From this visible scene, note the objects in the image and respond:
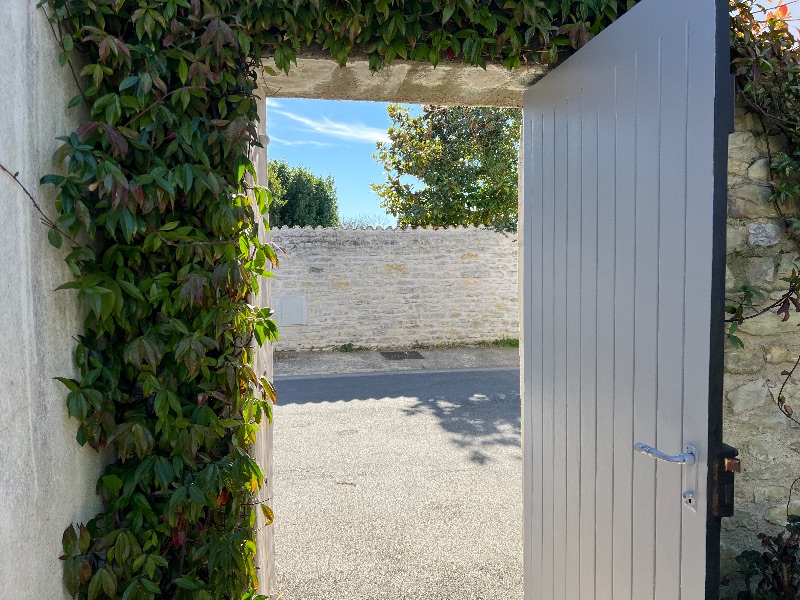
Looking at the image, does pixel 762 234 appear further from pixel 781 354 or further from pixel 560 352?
pixel 560 352

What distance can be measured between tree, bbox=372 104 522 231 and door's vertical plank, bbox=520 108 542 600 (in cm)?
846

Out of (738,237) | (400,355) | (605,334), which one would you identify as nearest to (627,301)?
(605,334)

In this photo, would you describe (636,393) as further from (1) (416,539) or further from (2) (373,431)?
(2) (373,431)

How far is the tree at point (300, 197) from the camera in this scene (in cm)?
1700

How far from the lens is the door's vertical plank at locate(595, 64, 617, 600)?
1.90 meters

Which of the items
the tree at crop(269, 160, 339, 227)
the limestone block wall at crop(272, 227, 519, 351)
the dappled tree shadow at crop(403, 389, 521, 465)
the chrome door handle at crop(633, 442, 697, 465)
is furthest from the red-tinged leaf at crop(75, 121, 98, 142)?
the tree at crop(269, 160, 339, 227)

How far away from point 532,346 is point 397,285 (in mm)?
7959

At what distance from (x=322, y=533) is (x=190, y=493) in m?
1.98

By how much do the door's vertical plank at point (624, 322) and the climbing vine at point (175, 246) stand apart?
535mm

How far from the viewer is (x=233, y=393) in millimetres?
2039

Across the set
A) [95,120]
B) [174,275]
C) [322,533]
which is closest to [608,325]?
[174,275]

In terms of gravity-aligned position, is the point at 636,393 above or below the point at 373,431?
above

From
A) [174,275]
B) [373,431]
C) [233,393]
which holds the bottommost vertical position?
[373,431]

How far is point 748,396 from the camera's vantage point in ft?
7.80
